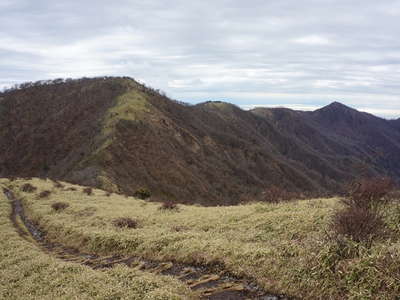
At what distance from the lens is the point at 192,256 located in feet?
41.4

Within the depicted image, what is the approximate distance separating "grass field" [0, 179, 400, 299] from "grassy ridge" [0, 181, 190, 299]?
43 millimetres

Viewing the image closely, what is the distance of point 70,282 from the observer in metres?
11.9

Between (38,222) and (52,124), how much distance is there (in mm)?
109780

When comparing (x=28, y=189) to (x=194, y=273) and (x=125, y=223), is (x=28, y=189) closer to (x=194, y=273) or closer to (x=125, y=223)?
(x=125, y=223)

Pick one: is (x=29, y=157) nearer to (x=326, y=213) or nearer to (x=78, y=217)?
(x=78, y=217)

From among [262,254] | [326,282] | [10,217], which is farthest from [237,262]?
[10,217]

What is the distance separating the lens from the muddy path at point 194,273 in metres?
9.67

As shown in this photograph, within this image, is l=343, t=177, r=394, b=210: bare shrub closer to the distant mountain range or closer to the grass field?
the grass field

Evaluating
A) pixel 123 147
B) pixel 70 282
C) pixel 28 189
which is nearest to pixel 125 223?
pixel 70 282

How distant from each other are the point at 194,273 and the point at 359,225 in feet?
16.5

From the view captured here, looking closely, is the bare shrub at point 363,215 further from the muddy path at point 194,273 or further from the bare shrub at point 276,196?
the bare shrub at point 276,196

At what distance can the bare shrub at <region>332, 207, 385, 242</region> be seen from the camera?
32.8 ft

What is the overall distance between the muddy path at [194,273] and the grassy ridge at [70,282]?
2.08 feet

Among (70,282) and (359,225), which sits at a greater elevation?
(359,225)
